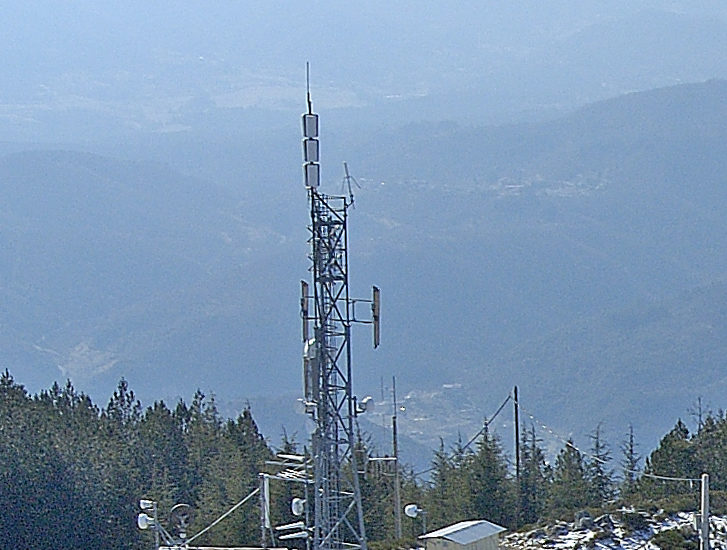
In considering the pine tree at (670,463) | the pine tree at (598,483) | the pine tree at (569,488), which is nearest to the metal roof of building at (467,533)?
the pine tree at (569,488)

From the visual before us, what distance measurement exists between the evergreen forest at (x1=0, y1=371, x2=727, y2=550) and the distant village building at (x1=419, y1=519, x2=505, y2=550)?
12.7ft

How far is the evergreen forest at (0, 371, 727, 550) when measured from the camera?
34.5m

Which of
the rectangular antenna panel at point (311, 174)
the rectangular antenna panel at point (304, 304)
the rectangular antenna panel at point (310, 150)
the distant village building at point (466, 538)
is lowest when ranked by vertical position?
the distant village building at point (466, 538)

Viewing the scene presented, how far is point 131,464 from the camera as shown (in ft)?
138

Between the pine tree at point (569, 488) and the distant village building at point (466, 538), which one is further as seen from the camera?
the pine tree at point (569, 488)

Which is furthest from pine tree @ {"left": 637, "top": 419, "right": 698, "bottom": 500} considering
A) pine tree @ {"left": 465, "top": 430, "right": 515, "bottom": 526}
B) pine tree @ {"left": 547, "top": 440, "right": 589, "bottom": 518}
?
pine tree @ {"left": 465, "top": 430, "right": 515, "bottom": 526}

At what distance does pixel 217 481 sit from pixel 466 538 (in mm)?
20297

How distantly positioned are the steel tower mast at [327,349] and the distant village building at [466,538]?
8.82ft

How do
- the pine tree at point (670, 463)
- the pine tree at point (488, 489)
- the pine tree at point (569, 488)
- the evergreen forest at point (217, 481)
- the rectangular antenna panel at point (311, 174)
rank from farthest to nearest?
1. the pine tree at point (569, 488)
2. the pine tree at point (670, 463)
3. the pine tree at point (488, 489)
4. the evergreen forest at point (217, 481)
5. the rectangular antenna panel at point (311, 174)

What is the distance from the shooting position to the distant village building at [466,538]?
72.0ft

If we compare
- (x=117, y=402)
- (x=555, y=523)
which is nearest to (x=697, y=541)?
(x=555, y=523)

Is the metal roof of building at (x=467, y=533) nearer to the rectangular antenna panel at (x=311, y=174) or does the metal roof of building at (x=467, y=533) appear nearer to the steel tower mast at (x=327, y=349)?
the steel tower mast at (x=327, y=349)

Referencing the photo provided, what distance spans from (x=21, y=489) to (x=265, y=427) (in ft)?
492

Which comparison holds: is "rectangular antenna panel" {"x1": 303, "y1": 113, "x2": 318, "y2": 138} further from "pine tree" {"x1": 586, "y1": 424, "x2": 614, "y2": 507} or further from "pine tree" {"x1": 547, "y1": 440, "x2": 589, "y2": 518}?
"pine tree" {"x1": 586, "y1": 424, "x2": 614, "y2": 507}
